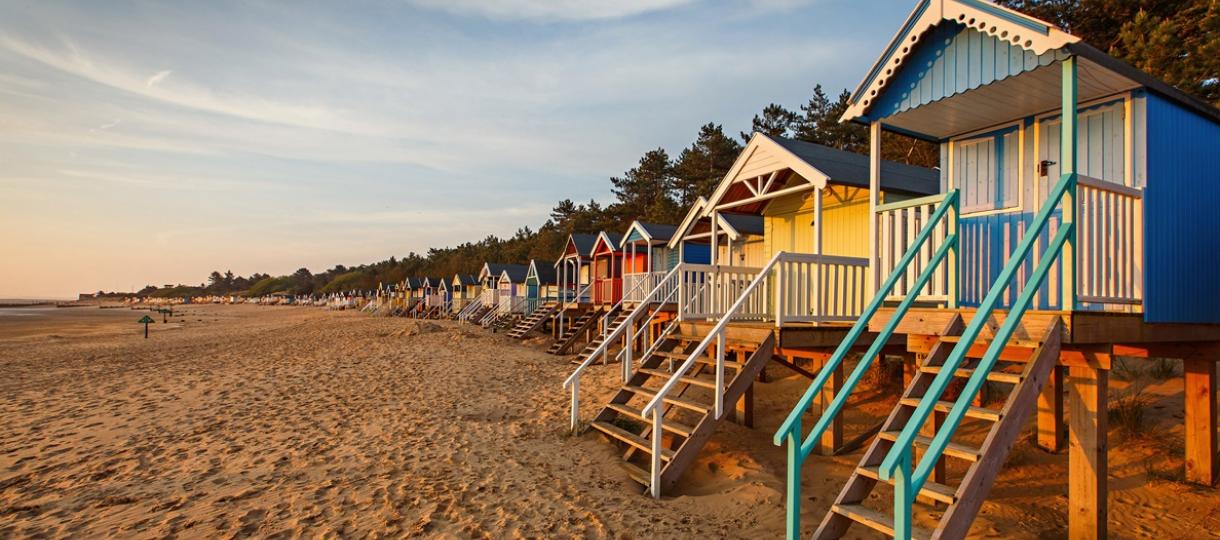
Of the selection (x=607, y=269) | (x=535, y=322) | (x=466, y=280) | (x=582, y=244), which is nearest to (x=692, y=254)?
(x=607, y=269)

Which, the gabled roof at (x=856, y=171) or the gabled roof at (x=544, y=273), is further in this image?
the gabled roof at (x=544, y=273)

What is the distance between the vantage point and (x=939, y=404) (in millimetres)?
4469

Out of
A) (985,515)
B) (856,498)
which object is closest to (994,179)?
(985,515)

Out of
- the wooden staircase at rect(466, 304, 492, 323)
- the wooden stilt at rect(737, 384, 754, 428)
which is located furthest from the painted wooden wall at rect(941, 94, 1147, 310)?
the wooden staircase at rect(466, 304, 492, 323)

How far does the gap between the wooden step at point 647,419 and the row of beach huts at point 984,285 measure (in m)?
0.03

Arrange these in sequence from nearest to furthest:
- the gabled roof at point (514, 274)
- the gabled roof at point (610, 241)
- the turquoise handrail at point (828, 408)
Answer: the turquoise handrail at point (828, 408), the gabled roof at point (610, 241), the gabled roof at point (514, 274)

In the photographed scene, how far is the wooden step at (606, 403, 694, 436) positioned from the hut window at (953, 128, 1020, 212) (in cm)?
443

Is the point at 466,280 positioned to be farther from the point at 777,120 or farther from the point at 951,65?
the point at 951,65

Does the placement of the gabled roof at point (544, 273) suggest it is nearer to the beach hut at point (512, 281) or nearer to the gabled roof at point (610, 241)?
the beach hut at point (512, 281)

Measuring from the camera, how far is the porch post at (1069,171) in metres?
4.48

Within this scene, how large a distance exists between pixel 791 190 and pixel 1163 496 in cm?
526

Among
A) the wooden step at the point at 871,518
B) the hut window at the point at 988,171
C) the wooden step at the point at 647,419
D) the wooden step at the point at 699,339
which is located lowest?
the wooden step at the point at 647,419

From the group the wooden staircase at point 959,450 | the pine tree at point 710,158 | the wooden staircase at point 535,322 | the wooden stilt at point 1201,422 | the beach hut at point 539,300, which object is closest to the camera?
the wooden staircase at point 959,450

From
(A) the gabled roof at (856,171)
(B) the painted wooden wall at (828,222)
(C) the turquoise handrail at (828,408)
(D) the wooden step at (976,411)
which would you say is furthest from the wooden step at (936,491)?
(B) the painted wooden wall at (828,222)
